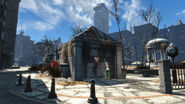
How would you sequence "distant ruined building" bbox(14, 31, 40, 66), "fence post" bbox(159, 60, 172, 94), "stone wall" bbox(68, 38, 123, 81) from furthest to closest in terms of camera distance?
"distant ruined building" bbox(14, 31, 40, 66), "stone wall" bbox(68, 38, 123, 81), "fence post" bbox(159, 60, 172, 94)

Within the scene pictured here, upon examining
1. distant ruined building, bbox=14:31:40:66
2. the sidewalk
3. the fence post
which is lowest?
the sidewalk

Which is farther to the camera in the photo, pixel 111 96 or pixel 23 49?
pixel 23 49

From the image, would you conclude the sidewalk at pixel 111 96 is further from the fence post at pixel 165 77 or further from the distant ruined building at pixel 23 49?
the distant ruined building at pixel 23 49

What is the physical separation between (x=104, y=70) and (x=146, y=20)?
433 inches

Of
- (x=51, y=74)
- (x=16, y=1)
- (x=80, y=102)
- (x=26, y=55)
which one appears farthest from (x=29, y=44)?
(x=80, y=102)

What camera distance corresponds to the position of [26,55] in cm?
12244

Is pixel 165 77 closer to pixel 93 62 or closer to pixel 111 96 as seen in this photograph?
pixel 111 96

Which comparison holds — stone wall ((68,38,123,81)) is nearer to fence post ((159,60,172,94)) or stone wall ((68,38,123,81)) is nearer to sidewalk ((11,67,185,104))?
sidewalk ((11,67,185,104))

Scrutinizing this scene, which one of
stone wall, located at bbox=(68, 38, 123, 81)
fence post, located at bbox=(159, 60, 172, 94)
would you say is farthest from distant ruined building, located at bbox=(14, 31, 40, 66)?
fence post, located at bbox=(159, 60, 172, 94)

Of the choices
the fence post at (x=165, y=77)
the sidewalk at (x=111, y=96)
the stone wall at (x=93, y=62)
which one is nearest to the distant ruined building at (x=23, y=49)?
the stone wall at (x=93, y=62)

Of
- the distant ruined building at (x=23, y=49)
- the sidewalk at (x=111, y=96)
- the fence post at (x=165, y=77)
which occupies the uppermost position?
the distant ruined building at (x=23, y=49)

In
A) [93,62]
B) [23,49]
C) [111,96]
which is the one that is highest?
[23,49]

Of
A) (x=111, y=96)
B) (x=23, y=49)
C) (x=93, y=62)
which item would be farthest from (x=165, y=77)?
(x=23, y=49)

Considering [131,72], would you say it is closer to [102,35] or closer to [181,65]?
[102,35]
